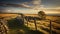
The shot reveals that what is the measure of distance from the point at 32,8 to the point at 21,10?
0.26 meters

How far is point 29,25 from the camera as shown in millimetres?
2799

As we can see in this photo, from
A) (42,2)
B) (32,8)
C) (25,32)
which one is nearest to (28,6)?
(32,8)

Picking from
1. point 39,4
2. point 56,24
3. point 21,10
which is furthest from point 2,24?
point 56,24

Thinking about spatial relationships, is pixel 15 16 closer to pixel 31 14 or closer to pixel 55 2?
pixel 31 14

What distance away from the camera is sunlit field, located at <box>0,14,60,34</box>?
273cm

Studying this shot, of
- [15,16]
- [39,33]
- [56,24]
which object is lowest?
[39,33]

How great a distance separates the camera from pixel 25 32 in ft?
9.25

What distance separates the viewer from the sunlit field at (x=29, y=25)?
2.73 m

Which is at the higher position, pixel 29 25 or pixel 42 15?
pixel 42 15

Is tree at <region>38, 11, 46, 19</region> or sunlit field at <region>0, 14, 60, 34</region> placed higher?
tree at <region>38, 11, 46, 19</region>

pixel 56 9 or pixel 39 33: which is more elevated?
pixel 56 9

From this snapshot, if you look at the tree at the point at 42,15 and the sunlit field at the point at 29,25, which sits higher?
the tree at the point at 42,15

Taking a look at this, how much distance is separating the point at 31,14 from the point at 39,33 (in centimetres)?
47

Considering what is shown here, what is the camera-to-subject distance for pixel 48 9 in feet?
9.22
